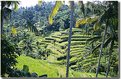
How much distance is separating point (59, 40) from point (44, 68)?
0.55m

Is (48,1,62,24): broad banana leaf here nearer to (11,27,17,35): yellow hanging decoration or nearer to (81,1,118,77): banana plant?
(81,1,118,77): banana plant

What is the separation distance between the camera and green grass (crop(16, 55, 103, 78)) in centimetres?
823

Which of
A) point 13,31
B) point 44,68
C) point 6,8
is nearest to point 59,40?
point 44,68

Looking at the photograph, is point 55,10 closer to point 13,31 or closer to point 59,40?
point 59,40

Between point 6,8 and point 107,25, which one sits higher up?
point 6,8

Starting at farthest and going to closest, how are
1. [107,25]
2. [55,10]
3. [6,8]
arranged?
[107,25], [55,10], [6,8]

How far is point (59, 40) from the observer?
8.53m

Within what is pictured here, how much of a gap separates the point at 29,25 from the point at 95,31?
3.53 feet

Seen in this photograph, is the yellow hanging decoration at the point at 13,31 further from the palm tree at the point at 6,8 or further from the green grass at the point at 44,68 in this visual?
the green grass at the point at 44,68

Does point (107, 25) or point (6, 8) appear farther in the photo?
point (107, 25)

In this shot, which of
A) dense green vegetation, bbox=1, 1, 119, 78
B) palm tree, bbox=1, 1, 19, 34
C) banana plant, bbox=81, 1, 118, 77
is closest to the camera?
palm tree, bbox=1, 1, 19, 34

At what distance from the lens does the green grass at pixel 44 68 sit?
823 cm

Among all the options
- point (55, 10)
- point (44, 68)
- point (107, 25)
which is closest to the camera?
point (55, 10)

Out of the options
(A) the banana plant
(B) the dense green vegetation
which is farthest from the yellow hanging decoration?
(A) the banana plant
